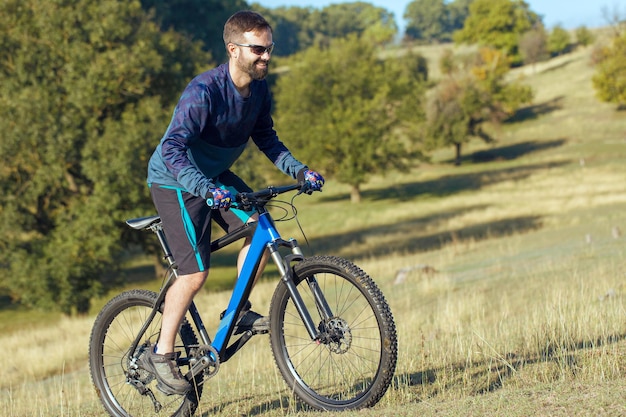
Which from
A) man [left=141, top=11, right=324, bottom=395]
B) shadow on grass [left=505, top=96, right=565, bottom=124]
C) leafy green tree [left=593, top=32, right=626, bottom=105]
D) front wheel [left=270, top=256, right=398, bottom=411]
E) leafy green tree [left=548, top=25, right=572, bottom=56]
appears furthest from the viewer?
leafy green tree [left=548, top=25, right=572, bottom=56]

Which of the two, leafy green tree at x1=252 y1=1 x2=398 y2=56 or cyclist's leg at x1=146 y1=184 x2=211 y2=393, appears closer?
cyclist's leg at x1=146 y1=184 x2=211 y2=393

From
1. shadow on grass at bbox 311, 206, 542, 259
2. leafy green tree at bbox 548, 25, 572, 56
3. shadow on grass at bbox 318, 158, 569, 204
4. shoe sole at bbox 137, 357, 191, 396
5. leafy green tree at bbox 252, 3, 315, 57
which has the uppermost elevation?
leafy green tree at bbox 252, 3, 315, 57

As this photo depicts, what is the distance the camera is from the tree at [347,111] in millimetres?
44875

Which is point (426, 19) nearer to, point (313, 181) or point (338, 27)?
point (338, 27)

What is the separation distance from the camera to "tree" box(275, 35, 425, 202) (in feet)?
147

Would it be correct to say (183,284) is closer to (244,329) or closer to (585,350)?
(244,329)

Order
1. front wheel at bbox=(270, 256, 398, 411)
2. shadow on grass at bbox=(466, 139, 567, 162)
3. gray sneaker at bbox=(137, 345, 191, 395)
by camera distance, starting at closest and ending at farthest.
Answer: front wheel at bbox=(270, 256, 398, 411)
gray sneaker at bbox=(137, 345, 191, 395)
shadow on grass at bbox=(466, 139, 567, 162)

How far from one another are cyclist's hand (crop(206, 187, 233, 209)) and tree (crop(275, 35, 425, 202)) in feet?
130

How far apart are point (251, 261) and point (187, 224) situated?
47cm

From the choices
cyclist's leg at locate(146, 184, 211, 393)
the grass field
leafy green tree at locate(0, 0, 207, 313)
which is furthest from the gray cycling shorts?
leafy green tree at locate(0, 0, 207, 313)

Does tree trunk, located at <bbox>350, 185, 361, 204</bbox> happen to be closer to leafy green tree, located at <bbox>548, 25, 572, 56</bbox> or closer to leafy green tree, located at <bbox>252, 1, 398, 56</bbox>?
leafy green tree, located at <bbox>548, 25, 572, 56</bbox>

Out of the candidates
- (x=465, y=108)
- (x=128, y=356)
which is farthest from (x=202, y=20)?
(x=128, y=356)

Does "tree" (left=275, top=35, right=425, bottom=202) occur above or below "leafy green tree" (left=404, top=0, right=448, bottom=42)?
below

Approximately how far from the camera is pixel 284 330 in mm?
5438
